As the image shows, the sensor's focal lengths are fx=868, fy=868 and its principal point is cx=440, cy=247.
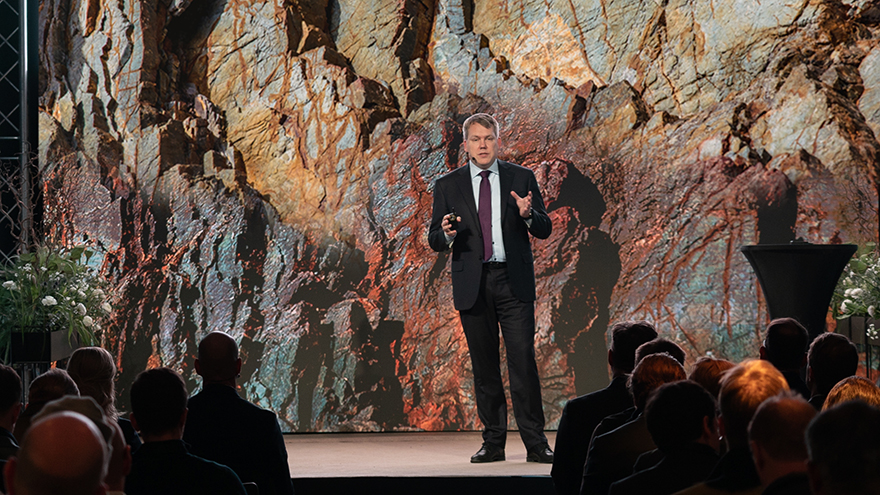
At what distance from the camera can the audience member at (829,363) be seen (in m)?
2.48

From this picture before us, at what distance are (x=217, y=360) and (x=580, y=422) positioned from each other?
42.7 inches

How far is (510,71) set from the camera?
18.1 ft

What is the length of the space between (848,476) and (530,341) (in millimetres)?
2876

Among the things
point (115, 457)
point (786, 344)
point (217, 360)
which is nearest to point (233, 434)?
point (217, 360)

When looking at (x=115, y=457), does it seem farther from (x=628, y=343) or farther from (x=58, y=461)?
(x=628, y=343)

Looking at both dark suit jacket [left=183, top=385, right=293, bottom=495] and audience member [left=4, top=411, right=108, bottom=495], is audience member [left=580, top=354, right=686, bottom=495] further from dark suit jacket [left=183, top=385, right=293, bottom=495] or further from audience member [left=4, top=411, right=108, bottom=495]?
audience member [left=4, top=411, right=108, bottom=495]

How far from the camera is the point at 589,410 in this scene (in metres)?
2.62

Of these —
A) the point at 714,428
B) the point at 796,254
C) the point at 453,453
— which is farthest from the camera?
the point at 453,453

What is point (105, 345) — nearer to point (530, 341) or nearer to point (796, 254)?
point (530, 341)

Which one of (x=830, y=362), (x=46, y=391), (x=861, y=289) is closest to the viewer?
(x=46, y=391)

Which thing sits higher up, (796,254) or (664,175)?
(664,175)

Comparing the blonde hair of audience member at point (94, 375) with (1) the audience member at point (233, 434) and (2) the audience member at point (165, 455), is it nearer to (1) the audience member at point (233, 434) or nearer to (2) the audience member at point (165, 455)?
(1) the audience member at point (233, 434)

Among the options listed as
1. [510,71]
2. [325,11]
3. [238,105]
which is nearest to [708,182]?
[510,71]

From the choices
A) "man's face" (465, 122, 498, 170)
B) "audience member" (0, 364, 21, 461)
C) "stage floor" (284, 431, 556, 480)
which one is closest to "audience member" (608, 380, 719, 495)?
"audience member" (0, 364, 21, 461)
